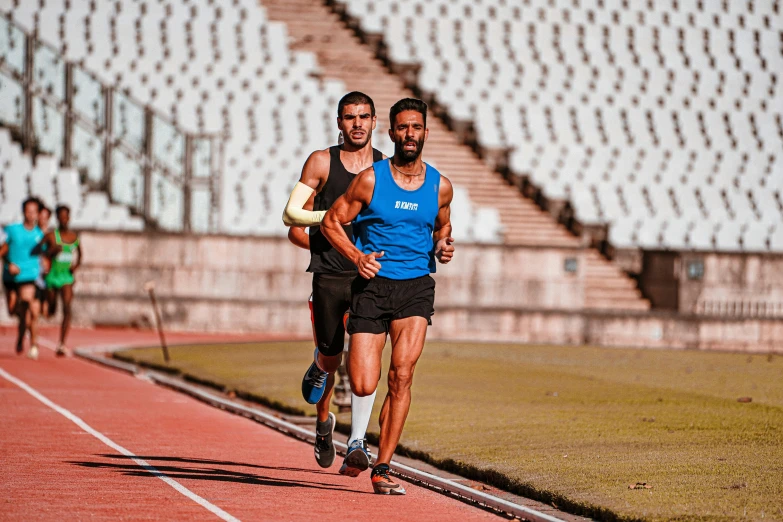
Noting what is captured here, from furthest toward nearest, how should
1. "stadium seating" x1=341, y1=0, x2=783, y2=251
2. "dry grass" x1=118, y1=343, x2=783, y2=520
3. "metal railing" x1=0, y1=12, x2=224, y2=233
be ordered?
1. "stadium seating" x1=341, y1=0, x2=783, y2=251
2. "metal railing" x1=0, y1=12, x2=224, y2=233
3. "dry grass" x1=118, y1=343, x2=783, y2=520

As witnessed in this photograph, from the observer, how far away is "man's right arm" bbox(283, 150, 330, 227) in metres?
8.55

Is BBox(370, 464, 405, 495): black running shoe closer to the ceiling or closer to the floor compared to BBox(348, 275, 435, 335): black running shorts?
closer to the floor

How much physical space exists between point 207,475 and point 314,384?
863 millimetres

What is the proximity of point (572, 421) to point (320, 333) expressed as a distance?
3.68 meters

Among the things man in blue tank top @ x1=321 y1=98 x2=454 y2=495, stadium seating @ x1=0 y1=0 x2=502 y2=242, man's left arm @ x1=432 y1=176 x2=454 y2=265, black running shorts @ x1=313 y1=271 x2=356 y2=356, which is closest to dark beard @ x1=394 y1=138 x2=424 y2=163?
man in blue tank top @ x1=321 y1=98 x2=454 y2=495

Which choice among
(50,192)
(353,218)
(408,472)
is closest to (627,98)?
(50,192)

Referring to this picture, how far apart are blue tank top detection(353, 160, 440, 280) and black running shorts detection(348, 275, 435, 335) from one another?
0.18 ft

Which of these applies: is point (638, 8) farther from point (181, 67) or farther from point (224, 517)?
point (224, 517)

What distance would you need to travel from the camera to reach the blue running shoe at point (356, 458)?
801 cm

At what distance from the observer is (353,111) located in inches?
340

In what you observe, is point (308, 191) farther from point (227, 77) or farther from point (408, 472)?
point (227, 77)

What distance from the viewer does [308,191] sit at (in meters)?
8.70

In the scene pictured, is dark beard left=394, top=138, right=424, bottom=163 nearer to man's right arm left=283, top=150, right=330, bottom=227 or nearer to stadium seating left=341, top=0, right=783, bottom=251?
man's right arm left=283, top=150, right=330, bottom=227

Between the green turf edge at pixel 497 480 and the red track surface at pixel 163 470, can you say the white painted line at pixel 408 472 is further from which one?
the green turf edge at pixel 497 480
